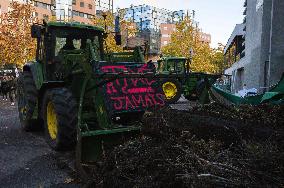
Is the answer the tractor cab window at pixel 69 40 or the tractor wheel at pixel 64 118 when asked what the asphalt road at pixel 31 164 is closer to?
the tractor wheel at pixel 64 118

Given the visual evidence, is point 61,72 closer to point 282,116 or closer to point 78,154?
point 78,154

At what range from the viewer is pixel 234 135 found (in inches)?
154

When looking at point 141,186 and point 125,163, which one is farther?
point 125,163

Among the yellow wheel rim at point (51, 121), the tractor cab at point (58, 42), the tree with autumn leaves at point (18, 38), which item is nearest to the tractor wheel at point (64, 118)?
the yellow wheel rim at point (51, 121)

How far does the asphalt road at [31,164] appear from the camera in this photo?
4910 millimetres

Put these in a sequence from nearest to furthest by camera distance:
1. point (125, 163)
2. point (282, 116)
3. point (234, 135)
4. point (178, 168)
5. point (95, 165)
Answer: point (178, 168) < point (234, 135) < point (125, 163) < point (95, 165) < point (282, 116)

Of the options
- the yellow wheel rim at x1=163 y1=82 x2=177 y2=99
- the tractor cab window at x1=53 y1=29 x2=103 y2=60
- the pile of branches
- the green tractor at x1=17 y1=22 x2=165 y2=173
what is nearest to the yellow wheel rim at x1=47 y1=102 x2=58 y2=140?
the green tractor at x1=17 y1=22 x2=165 y2=173

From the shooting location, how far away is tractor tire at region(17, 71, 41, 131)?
7930 mm

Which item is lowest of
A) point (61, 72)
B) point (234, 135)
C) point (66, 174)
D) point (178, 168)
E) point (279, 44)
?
point (66, 174)

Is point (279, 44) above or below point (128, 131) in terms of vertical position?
above

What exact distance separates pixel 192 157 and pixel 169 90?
12247mm

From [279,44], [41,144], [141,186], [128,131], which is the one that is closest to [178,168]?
[141,186]

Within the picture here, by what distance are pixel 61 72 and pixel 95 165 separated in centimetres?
317

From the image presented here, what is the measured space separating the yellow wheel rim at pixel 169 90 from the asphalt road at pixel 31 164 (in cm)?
821
